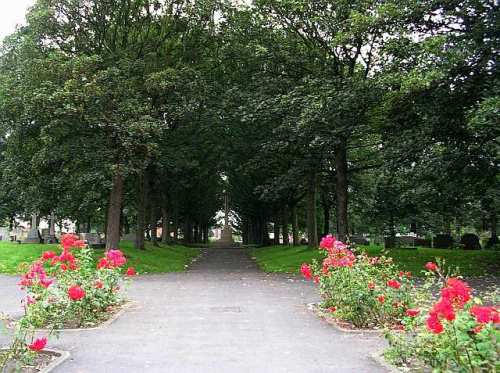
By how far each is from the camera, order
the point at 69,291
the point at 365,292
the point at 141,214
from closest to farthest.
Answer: the point at 69,291 → the point at 365,292 → the point at 141,214

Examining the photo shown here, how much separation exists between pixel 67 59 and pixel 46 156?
420 cm

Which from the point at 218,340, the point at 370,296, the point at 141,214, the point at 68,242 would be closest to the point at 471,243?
the point at 141,214

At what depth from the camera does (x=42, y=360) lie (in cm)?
736

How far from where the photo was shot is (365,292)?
9.73 metres

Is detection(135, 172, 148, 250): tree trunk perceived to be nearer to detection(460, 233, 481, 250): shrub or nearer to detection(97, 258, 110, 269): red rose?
detection(460, 233, 481, 250): shrub

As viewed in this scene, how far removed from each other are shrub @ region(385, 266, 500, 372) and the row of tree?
384 inches

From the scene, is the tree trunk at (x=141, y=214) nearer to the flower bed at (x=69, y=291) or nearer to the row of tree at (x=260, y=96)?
the row of tree at (x=260, y=96)

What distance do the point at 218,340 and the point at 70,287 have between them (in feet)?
9.16

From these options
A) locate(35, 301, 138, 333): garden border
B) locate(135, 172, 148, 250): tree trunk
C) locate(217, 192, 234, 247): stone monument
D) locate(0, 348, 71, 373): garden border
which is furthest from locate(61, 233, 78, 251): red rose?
locate(217, 192, 234, 247): stone monument

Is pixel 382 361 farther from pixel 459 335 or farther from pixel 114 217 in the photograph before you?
pixel 114 217

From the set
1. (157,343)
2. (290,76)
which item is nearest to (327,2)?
(290,76)

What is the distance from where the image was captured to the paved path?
23.4 ft

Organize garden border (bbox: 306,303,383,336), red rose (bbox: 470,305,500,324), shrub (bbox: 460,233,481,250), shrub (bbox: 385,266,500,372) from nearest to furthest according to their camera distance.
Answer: red rose (bbox: 470,305,500,324) → shrub (bbox: 385,266,500,372) → garden border (bbox: 306,303,383,336) → shrub (bbox: 460,233,481,250)

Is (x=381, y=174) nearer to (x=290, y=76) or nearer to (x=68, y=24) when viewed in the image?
(x=290, y=76)
